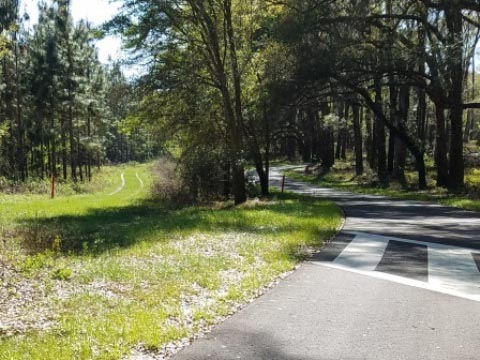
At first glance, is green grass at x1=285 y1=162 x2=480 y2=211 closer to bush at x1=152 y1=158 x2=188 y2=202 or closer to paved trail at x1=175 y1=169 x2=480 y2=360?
paved trail at x1=175 y1=169 x2=480 y2=360

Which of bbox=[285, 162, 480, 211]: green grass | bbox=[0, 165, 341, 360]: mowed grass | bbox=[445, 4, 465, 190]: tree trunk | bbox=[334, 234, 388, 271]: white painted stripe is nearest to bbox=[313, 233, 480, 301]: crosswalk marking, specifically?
bbox=[334, 234, 388, 271]: white painted stripe

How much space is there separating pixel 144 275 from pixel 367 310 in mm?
3198

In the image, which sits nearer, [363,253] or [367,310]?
[367,310]

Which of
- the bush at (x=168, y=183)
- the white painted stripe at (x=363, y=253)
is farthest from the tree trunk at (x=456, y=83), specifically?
the bush at (x=168, y=183)

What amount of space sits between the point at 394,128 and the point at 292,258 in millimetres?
22621

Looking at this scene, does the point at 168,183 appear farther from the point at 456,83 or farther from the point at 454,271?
the point at 454,271

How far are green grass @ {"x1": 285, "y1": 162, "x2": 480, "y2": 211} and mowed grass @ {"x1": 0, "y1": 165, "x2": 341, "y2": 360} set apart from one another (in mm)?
8417

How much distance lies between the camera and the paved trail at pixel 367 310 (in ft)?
15.6

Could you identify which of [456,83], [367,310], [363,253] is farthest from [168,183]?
[367,310]

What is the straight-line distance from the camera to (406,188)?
28234mm

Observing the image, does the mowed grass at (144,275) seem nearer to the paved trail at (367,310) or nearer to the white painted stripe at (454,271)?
the paved trail at (367,310)

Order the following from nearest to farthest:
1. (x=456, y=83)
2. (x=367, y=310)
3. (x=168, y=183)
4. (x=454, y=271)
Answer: (x=367, y=310) < (x=454, y=271) < (x=456, y=83) < (x=168, y=183)

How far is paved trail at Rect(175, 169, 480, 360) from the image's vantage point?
477 centimetres

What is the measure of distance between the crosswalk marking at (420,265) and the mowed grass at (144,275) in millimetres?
908
